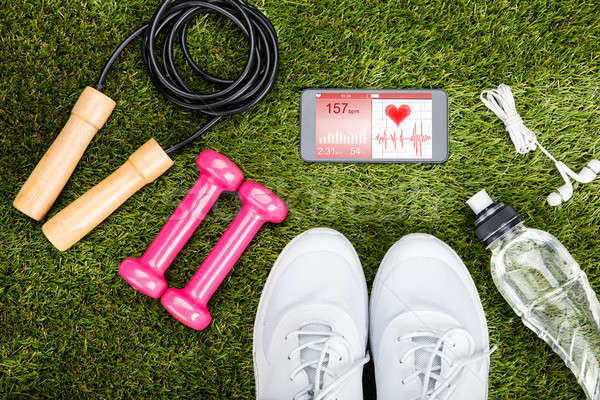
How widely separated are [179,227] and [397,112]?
0.55 metres

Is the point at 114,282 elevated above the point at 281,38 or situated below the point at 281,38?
below

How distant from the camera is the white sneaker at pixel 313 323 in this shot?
3.21 ft

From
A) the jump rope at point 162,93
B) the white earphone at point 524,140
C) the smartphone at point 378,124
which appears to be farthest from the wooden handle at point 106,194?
the white earphone at point 524,140

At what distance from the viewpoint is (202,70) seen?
3.43 feet

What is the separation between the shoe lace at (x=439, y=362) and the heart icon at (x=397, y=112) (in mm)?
473

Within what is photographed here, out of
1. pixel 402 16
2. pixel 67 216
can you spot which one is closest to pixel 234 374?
pixel 67 216

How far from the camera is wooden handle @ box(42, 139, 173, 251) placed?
97 cm

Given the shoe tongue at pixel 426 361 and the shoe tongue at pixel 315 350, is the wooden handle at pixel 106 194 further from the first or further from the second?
the shoe tongue at pixel 426 361

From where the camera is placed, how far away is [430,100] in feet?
3.50

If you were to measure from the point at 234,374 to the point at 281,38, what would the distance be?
31.0 inches

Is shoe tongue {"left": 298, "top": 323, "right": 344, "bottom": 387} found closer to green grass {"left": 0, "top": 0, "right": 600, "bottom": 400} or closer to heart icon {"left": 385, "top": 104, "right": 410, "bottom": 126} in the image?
green grass {"left": 0, "top": 0, "right": 600, "bottom": 400}

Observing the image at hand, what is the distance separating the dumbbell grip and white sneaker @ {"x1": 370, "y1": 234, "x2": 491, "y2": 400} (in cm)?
42

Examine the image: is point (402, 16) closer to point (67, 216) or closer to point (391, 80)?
point (391, 80)

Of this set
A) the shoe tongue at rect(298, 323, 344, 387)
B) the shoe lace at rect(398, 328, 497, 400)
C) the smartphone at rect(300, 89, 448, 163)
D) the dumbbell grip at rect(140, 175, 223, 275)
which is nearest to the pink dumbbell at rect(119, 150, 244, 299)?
the dumbbell grip at rect(140, 175, 223, 275)
